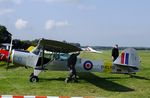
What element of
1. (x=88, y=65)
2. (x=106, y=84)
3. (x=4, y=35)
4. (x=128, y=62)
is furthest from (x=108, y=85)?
(x=4, y=35)

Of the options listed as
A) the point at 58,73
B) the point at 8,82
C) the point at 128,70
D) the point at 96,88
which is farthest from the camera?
the point at 58,73

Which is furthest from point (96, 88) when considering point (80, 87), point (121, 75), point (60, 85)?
point (121, 75)

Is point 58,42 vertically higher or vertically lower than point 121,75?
higher

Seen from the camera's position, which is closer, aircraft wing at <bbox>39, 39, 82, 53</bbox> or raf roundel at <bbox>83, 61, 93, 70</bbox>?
aircraft wing at <bbox>39, 39, 82, 53</bbox>

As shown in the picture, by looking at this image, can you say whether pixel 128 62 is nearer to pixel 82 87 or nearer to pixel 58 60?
pixel 58 60

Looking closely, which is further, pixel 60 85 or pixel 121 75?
pixel 121 75

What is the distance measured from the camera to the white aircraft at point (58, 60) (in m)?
16.7

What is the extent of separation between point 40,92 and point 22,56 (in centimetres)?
436

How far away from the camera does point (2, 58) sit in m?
19.6

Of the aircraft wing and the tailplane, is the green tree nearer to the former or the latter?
the tailplane

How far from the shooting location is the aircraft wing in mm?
15820

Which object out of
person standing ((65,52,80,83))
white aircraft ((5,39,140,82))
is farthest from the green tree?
person standing ((65,52,80,83))

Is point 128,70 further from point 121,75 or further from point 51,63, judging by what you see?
point 51,63

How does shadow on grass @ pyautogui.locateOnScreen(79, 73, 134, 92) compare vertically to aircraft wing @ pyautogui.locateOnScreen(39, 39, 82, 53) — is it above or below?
below
